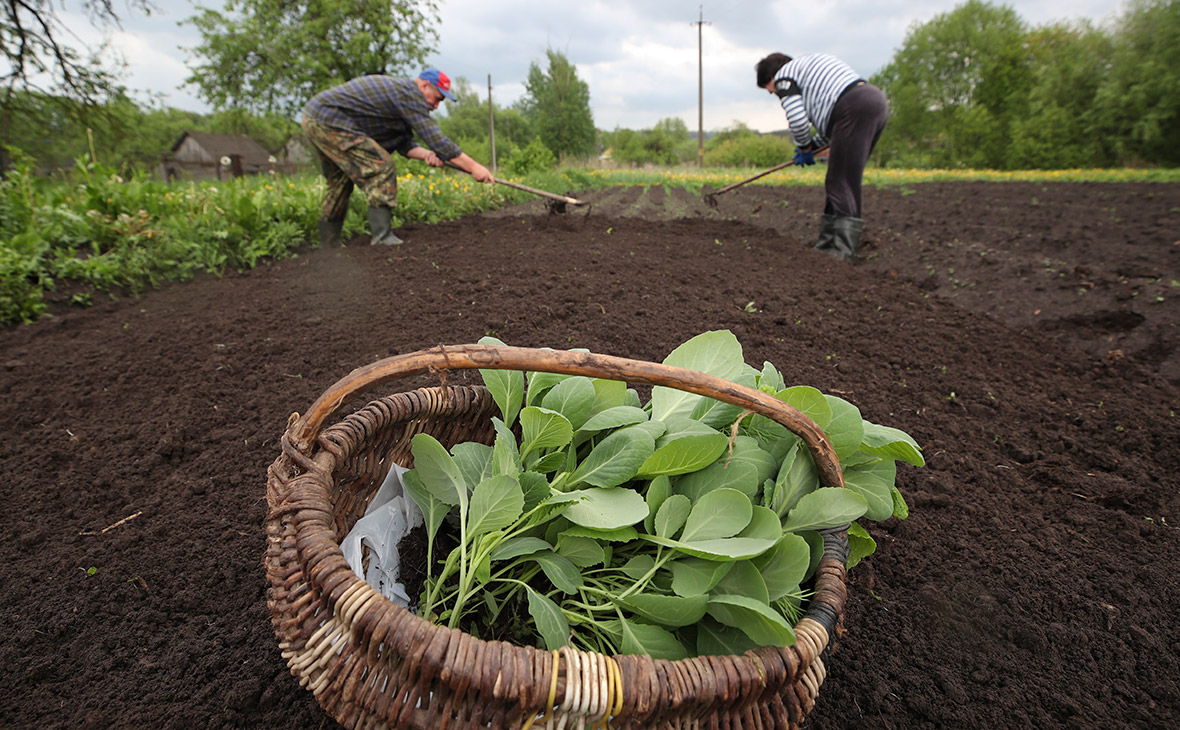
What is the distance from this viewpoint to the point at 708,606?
2.70ft

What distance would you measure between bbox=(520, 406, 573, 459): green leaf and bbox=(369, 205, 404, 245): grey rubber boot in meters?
4.48

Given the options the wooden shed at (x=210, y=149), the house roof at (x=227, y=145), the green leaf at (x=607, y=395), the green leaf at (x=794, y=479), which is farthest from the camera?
the house roof at (x=227, y=145)

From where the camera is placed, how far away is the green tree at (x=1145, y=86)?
2256 centimetres

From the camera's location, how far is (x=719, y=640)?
812 millimetres

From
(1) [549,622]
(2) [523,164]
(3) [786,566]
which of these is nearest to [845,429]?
(3) [786,566]

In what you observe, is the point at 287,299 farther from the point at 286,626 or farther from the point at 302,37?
the point at 302,37

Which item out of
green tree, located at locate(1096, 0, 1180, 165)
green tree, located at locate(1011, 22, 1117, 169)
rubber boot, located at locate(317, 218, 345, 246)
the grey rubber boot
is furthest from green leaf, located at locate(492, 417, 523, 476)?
green tree, located at locate(1011, 22, 1117, 169)

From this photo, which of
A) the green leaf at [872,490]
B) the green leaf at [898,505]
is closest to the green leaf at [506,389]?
the green leaf at [872,490]

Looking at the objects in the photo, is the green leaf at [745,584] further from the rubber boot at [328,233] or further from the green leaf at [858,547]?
the rubber boot at [328,233]

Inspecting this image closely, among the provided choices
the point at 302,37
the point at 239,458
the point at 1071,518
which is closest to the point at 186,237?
the point at 239,458

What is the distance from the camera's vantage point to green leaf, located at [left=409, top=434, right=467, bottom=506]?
98cm

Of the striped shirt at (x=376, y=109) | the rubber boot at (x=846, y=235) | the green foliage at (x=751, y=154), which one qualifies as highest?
the green foliage at (x=751, y=154)

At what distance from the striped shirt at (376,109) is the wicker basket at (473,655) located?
458cm

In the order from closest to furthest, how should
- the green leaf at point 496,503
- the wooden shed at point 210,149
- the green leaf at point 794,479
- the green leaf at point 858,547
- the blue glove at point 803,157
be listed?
the green leaf at point 496,503
the green leaf at point 794,479
the green leaf at point 858,547
the blue glove at point 803,157
the wooden shed at point 210,149
